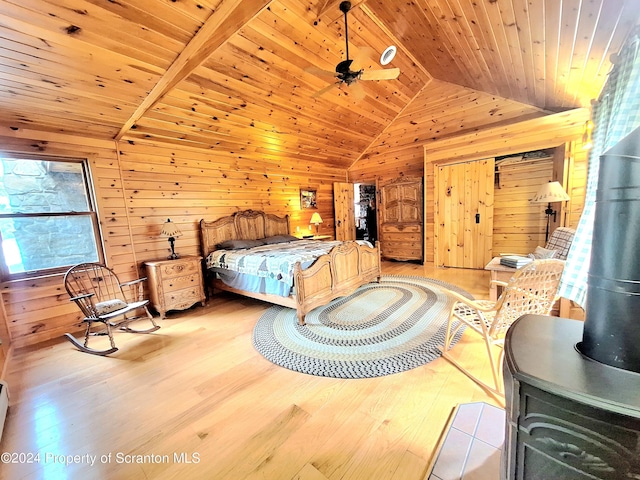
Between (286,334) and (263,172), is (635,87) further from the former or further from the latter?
(263,172)

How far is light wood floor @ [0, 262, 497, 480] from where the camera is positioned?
1.27 meters

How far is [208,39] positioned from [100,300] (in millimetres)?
3248

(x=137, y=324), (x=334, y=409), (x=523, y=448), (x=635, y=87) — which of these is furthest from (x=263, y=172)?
(x=523, y=448)

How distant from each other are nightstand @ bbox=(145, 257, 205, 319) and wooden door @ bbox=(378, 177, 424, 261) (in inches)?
Answer: 169

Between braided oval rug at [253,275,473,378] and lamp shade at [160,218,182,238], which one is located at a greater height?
lamp shade at [160,218,182,238]

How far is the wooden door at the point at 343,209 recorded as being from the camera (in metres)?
6.22

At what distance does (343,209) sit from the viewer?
20.9 feet

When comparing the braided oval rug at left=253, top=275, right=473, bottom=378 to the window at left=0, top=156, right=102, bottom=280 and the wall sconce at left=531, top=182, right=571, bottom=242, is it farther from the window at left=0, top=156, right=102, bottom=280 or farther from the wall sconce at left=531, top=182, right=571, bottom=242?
the window at left=0, top=156, right=102, bottom=280

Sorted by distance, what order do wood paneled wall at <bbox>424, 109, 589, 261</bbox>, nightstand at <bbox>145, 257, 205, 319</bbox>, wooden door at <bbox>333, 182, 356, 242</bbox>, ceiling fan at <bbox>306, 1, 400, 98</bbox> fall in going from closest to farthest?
ceiling fan at <bbox>306, 1, 400, 98</bbox> < nightstand at <bbox>145, 257, 205, 319</bbox> < wood paneled wall at <bbox>424, 109, 589, 261</bbox> < wooden door at <bbox>333, 182, 356, 242</bbox>

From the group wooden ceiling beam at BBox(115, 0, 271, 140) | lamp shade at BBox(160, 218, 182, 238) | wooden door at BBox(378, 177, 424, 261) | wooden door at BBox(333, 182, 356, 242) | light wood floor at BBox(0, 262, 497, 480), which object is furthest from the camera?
wooden door at BBox(333, 182, 356, 242)

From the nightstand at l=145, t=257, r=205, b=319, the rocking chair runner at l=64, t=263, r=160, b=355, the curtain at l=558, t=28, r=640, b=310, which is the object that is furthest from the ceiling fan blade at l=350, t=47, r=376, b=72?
the rocking chair runner at l=64, t=263, r=160, b=355

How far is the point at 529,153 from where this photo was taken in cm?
457

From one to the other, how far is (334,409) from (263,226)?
12.2ft

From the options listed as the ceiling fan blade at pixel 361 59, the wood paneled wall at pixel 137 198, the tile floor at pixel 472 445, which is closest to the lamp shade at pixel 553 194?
the ceiling fan blade at pixel 361 59
